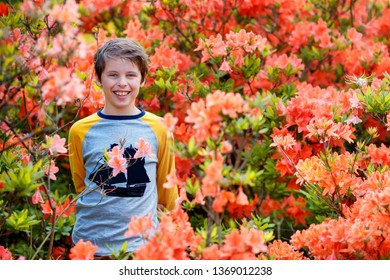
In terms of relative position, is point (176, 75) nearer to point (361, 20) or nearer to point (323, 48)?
point (323, 48)

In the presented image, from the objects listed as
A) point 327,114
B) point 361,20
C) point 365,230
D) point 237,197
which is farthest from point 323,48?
point 237,197

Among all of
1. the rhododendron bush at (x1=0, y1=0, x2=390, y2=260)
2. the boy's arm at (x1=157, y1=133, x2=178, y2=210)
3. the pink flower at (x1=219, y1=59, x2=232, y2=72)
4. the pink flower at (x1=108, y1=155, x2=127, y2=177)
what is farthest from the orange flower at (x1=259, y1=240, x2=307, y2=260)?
the pink flower at (x1=219, y1=59, x2=232, y2=72)

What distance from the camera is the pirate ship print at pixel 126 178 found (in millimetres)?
2611

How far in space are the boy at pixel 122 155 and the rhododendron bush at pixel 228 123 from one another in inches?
4.9

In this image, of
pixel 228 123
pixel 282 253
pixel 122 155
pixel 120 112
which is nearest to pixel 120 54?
pixel 120 112

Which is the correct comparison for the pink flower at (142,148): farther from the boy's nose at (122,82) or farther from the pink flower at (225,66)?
the pink flower at (225,66)

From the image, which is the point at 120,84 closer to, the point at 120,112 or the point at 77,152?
the point at 120,112

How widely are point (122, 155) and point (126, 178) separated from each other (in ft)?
0.41

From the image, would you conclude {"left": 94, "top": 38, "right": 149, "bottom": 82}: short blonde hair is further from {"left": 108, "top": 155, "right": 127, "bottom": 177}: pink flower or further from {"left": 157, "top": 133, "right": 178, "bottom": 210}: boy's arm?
{"left": 108, "top": 155, "right": 127, "bottom": 177}: pink flower

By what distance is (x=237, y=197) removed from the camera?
1895 mm

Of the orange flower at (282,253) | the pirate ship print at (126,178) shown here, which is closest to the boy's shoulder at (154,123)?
the pirate ship print at (126,178)

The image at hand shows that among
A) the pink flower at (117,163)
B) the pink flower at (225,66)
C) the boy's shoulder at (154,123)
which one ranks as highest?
the pink flower at (225,66)

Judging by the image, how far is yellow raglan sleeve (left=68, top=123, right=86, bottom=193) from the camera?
2.70 metres

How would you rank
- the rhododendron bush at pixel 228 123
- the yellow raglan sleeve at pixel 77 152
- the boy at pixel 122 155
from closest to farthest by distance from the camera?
the rhododendron bush at pixel 228 123 → the boy at pixel 122 155 → the yellow raglan sleeve at pixel 77 152
